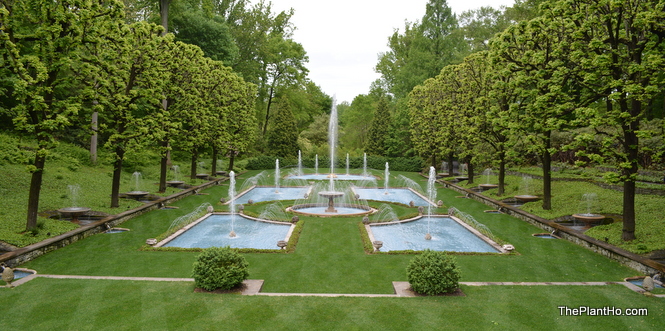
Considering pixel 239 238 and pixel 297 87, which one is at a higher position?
pixel 297 87

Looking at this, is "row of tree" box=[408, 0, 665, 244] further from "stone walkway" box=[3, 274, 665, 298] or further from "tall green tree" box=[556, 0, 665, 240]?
"stone walkway" box=[3, 274, 665, 298]

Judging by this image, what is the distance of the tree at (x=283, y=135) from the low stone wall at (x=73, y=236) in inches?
1063

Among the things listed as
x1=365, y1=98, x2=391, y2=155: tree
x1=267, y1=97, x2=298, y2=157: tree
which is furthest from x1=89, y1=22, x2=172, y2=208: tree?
x1=365, y1=98, x2=391, y2=155: tree

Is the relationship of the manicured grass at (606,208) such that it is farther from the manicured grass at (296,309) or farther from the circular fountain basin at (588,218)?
the manicured grass at (296,309)

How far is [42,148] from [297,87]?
159 feet

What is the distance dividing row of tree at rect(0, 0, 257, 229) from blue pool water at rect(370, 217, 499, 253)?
12.3 m

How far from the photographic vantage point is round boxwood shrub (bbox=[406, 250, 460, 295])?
29.7 feet

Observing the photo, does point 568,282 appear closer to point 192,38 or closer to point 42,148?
point 42,148

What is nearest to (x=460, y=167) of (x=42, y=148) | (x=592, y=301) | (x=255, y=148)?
(x=255, y=148)

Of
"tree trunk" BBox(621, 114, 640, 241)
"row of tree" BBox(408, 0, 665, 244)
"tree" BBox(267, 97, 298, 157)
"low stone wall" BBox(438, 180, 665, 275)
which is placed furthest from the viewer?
"tree" BBox(267, 97, 298, 157)

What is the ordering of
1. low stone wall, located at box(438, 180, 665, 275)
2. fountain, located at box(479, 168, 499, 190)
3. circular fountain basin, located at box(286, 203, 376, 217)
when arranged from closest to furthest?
low stone wall, located at box(438, 180, 665, 275) < circular fountain basin, located at box(286, 203, 376, 217) < fountain, located at box(479, 168, 499, 190)

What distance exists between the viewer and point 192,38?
4122 centimetres

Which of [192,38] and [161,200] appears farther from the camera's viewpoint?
[192,38]

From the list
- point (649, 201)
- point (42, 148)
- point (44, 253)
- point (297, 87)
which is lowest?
point (44, 253)
